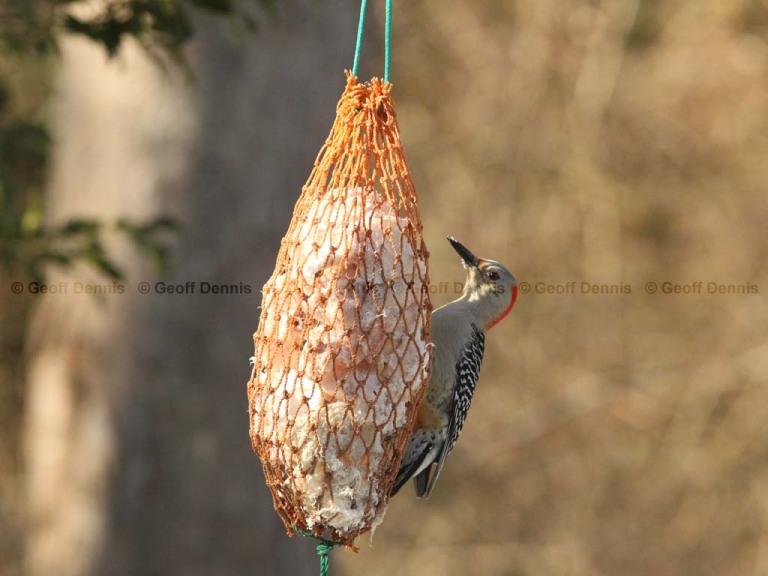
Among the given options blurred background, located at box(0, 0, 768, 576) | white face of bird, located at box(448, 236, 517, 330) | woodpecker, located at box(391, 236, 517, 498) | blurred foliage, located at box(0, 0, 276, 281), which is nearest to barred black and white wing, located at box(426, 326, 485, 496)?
woodpecker, located at box(391, 236, 517, 498)

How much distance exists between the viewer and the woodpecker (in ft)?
11.1

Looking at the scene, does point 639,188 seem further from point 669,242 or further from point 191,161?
point 191,161

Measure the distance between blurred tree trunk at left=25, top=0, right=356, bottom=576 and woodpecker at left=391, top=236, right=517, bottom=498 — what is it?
226 cm

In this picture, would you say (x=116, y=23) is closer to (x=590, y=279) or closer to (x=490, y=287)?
(x=490, y=287)

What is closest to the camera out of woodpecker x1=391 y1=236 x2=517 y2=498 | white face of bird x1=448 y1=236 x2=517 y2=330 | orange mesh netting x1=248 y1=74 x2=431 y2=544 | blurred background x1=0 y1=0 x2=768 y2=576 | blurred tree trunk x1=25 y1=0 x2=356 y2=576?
orange mesh netting x1=248 y1=74 x2=431 y2=544

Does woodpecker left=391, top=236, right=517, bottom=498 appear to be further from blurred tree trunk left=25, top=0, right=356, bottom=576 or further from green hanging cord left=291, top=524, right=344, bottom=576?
blurred tree trunk left=25, top=0, right=356, bottom=576

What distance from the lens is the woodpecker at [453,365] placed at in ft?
11.1

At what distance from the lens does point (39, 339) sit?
6.27 metres

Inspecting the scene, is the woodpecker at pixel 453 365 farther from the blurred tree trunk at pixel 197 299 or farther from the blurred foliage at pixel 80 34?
the blurred tree trunk at pixel 197 299

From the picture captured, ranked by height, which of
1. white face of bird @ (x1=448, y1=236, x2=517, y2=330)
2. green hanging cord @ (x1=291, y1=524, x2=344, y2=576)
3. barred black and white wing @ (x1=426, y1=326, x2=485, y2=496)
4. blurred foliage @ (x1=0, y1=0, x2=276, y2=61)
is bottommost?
green hanging cord @ (x1=291, y1=524, x2=344, y2=576)

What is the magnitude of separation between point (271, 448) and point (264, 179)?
3222 millimetres

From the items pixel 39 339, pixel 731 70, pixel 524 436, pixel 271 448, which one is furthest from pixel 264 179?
pixel 731 70

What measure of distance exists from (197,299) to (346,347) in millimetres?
3186

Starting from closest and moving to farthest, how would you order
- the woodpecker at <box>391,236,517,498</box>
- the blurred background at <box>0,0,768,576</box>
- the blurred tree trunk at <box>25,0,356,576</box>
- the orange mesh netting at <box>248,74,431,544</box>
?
the orange mesh netting at <box>248,74,431,544</box>
the woodpecker at <box>391,236,517,498</box>
the blurred tree trunk at <box>25,0,356,576</box>
the blurred background at <box>0,0,768,576</box>
